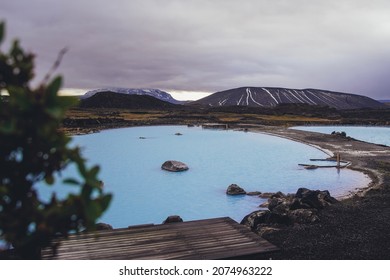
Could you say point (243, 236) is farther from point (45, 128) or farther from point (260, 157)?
point (260, 157)

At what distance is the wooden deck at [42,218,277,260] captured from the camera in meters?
6.50

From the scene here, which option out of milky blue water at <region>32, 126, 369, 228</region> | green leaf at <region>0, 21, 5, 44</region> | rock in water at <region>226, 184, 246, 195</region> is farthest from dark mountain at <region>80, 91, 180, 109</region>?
green leaf at <region>0, 21, 5, 44</region>

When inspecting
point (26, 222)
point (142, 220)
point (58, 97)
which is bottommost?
point (142, 220)

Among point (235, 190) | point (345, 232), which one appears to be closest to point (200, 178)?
point (235, 190)

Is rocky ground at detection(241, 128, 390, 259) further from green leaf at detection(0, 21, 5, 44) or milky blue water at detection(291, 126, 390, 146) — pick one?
milky blue water at detection(291, 126, 390, 146)

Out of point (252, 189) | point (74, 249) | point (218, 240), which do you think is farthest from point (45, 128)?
point (252, 189)

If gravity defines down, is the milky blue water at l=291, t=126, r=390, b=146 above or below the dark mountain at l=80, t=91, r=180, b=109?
below

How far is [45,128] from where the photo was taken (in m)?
2.15

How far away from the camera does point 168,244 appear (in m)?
6.96

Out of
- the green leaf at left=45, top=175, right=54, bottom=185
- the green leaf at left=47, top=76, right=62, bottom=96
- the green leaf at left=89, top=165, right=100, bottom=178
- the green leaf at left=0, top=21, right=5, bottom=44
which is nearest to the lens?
the green leaf at left=47, top=76, right=62, bottom=96

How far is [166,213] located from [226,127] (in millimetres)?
42143

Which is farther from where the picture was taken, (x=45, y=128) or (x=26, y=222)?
(x=26, y=222)

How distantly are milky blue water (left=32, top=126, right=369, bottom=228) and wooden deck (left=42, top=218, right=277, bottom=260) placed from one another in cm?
440

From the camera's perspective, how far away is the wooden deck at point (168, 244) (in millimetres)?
6504
